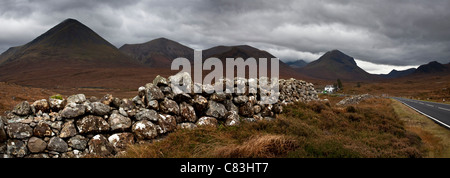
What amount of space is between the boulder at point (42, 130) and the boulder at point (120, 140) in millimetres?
1612

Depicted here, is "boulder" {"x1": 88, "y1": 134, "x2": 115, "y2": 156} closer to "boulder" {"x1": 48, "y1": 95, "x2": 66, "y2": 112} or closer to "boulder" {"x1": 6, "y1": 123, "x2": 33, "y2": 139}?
"boulder" {"x1": 6, "y1": 123, "x2": 33, "y2": 139}

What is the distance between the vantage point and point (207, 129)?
26.5 ft

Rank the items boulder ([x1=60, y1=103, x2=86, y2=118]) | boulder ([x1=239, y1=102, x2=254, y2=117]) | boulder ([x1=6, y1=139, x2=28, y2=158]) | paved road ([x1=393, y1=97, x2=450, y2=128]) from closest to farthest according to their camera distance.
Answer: boulder ([x1=6, y1=139, x2=28, y2=158]) → boulder ([x1=60, y1=103, x2=86, y2=118]) → boulder ([x1=239, y1=102, x2=254, y2=117]) → paved road ([x1=393, y1=97, x2=450, y2=128])

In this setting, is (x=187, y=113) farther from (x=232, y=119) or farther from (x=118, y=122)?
(x=118, y=122)

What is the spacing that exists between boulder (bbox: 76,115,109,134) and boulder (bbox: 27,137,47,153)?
36.5 inches

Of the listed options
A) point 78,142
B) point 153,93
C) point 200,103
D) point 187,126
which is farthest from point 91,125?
point 200,103

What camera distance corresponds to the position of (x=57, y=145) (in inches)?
250

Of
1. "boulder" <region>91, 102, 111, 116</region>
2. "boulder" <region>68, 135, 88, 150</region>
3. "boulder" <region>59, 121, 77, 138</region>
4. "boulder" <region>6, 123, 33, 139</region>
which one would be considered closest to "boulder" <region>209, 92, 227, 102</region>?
"boulder" <region>91, 102, 111, 116</region>

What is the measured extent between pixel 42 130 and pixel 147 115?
2.91 meters

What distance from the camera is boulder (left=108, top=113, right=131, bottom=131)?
7258 mm

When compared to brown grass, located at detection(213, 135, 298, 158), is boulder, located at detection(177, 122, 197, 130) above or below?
above
